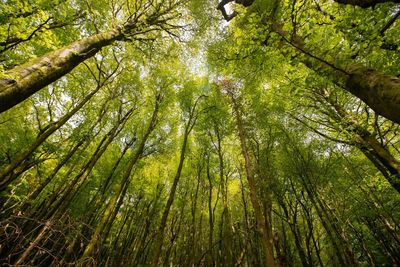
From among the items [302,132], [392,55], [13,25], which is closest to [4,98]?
[13,25]

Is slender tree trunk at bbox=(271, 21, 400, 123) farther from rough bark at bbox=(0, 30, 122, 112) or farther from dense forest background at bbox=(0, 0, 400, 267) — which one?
rough bark at bbox=(0, 30, 122, 112)

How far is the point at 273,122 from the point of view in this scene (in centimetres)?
1141

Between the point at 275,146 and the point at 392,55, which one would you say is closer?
the point at 392,55

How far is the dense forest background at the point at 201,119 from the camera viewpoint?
13.8 feet

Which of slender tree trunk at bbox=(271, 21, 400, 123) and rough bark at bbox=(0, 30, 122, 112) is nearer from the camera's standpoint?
slender tree trunk at bbox=(271, 21, 400, 123)

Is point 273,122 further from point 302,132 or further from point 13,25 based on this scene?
point 13,25

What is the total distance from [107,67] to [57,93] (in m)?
3.08

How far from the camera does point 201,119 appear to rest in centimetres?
1209


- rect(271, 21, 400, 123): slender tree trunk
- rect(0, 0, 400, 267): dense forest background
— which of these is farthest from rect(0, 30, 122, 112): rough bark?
rect(271, 21, 400, 123): slender tree trunk

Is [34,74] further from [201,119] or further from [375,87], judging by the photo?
[201,119]

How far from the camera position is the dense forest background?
4191mm

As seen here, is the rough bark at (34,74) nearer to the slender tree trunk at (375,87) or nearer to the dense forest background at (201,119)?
the dense forest background at (201,119)

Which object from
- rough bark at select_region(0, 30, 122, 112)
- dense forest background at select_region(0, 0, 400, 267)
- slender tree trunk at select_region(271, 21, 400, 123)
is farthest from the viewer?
dense forest background at select_region(0, 0, 400, 267)

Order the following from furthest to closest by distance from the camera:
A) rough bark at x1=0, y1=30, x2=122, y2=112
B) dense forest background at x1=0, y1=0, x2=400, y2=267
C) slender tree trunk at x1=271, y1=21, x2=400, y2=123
A: dense forest background at x1=0, y1=0, x2=400, y2=267
rough bark at x1=0, y1=30, x2=122, y2=112
slender tree trunk at x1=271, y1=21, x2=400, y2=123
